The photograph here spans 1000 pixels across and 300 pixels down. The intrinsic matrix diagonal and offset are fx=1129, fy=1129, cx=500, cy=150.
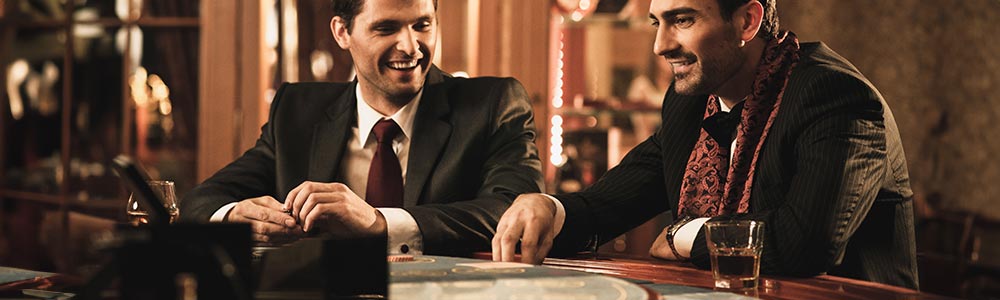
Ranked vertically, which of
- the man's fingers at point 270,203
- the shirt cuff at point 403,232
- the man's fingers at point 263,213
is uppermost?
the man's fingers at point 270,203

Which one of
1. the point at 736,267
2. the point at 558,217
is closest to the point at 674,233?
the point at 558,217

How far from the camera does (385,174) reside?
2.31m

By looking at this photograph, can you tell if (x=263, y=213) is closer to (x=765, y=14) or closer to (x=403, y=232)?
(x=403, y=232)

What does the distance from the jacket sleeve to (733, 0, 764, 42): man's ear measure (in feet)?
1.66

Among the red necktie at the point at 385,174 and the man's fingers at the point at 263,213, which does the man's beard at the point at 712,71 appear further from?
the man's fingers at the point at 263,213

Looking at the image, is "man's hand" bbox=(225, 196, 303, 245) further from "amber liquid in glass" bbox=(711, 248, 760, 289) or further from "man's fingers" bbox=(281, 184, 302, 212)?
"amber liquid in glass" bbox=(711, 248, 760, 289)

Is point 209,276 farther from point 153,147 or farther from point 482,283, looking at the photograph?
point 153,147

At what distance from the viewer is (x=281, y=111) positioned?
244 centimetres

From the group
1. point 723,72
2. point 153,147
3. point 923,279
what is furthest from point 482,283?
point 153,147

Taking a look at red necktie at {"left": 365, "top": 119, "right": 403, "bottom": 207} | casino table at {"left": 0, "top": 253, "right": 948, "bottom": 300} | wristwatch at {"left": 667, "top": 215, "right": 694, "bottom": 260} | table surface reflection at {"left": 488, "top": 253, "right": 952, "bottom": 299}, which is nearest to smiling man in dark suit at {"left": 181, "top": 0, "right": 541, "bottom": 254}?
red necktie at {"left": 365, "top": 119, "right": 403, "bottom": 207}

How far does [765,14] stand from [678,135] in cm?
27

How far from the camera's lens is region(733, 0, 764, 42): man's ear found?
2027mm

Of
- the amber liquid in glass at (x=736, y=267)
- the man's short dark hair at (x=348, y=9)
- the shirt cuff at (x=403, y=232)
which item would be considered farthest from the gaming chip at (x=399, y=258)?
the man's short dark hair at (x=348, y=9)

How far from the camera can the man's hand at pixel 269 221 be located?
1.83 meters
